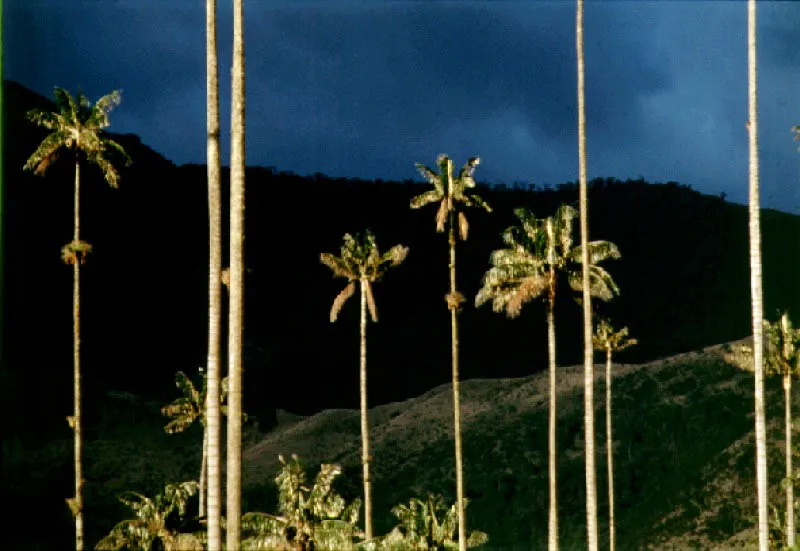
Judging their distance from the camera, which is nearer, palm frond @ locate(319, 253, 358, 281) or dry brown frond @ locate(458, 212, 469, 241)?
dry brown frond @ locate(458, 212, 469, 241)

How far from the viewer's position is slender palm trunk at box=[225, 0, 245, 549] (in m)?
16.0

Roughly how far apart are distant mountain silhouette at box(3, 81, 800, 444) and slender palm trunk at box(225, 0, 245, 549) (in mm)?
101943

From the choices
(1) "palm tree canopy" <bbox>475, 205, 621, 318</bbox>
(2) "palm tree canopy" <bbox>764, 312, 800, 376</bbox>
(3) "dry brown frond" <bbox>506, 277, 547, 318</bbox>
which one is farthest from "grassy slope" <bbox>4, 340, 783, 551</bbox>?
(3) "dry brown frond" <bbox>506, 277, 547, 318</bbox>

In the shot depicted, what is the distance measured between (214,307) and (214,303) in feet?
0.38

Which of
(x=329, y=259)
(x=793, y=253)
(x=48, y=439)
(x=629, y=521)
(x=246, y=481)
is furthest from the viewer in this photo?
(x=793, y=253)

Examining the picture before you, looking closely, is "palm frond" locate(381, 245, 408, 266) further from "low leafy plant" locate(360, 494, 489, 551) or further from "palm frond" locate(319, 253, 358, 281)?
"low leafy plant" locate(360, 494, 489, 551)

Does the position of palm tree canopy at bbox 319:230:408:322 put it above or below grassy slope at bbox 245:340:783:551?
above

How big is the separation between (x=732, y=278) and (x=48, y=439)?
109 m

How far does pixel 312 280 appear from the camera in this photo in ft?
508

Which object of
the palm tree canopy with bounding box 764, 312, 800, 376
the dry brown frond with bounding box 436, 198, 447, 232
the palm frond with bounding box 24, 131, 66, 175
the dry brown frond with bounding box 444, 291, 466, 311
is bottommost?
the palm tree canopy with bounding box 764, 312, 800, 376

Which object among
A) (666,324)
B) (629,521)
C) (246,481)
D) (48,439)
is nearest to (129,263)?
(48,439)

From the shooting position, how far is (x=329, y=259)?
4403 cm

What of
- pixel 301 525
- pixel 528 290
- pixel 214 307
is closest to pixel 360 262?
pixel 528 290

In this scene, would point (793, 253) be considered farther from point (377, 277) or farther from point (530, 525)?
point (377, 277)
